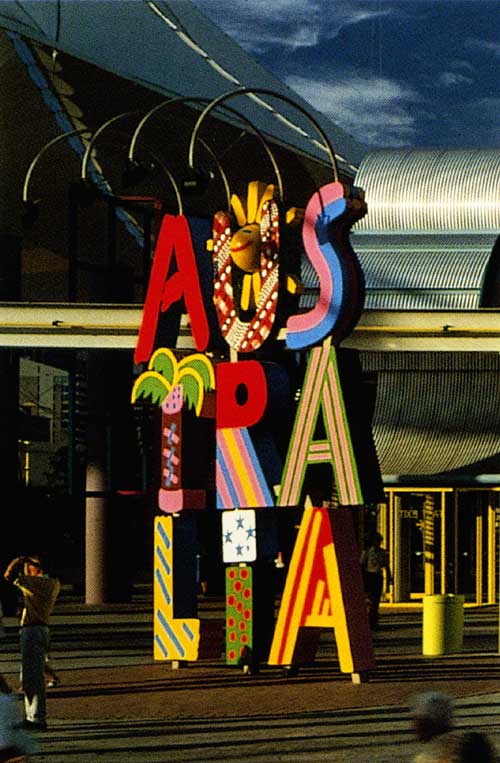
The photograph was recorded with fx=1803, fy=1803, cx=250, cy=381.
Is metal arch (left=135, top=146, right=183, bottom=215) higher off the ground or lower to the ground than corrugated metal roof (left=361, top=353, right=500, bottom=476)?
higher

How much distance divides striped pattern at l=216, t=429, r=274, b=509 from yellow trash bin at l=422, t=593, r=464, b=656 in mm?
4547

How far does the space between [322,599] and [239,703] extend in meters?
3.10

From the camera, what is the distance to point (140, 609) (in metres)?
39.6

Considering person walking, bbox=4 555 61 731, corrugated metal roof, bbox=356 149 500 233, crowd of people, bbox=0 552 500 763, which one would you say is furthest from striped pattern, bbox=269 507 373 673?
corrugated metal roof, bbox=356 149 500 233

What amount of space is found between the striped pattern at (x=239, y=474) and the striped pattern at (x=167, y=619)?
1267 mm

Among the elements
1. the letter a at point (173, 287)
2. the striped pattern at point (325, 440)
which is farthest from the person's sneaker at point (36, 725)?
the letter a at point (173, 287)

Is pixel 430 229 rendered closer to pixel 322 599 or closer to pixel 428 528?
pixel 428 528

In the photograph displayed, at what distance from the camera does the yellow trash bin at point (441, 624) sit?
27.4 meters

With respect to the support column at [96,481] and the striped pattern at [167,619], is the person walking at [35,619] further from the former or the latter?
the support column at [96,481]

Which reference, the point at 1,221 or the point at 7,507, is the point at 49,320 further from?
the point at 1,221

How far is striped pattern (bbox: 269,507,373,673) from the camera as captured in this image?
22.9 metres

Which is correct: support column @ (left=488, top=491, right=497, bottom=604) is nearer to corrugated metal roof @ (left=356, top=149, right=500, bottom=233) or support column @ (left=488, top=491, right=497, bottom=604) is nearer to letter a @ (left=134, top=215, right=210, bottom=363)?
corrugated metal roof @ (left=356, top=149, right=500, bottom=233)

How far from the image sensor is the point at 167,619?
25.0 metres

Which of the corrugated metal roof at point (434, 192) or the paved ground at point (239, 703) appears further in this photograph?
the corrugated metal roof at point (434, 192)
